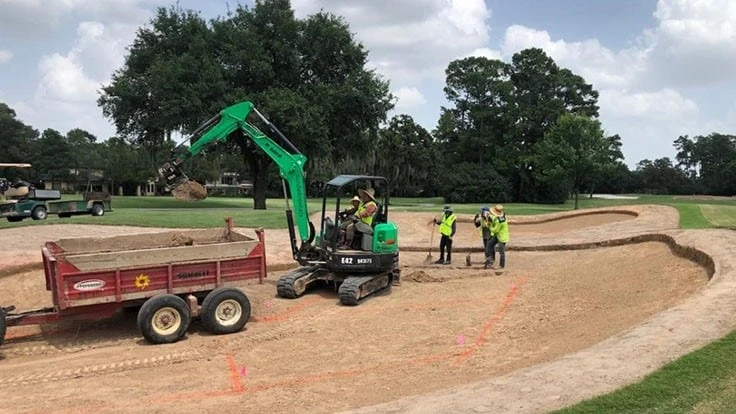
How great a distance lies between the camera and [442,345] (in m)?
8.78

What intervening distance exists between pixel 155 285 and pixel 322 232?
13.9 ft

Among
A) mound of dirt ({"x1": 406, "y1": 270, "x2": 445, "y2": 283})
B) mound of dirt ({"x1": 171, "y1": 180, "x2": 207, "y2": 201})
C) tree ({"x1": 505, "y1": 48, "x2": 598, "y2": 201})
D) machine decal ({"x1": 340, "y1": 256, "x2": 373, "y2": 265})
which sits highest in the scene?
tree ({"x1": 505, "y1": 48, "x2": 598, "y2": 201})

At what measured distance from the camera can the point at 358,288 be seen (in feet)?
38.9

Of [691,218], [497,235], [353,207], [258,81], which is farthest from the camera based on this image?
[258,81]

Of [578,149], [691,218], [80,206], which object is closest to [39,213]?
[80,206]

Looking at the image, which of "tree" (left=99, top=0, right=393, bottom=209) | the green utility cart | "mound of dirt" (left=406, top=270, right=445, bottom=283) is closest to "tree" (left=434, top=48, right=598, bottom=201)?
"tree" (left=99, top=0, right=393, bottom=209)

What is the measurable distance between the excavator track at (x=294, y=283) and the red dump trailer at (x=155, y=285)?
178 cm

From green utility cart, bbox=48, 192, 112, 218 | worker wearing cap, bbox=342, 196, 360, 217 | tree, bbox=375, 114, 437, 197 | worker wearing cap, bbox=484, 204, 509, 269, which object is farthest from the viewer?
tree, bbox=375, 114, 437, 197

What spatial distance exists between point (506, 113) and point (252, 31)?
39826 mm

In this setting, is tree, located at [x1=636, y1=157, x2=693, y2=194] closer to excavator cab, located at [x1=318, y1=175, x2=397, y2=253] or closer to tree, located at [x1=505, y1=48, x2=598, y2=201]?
tree, located at [x1=505, y1=48, x2=598, y2=201]

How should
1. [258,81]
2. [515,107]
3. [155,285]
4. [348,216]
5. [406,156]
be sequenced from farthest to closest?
[406,156], [515,107], [258,81], [348,216], [155,285]

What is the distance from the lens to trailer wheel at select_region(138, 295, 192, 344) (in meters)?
9.23

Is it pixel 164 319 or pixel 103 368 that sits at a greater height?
pixel 164 319

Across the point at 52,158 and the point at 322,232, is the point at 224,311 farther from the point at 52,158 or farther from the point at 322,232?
the point at 52,158
